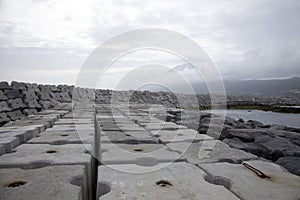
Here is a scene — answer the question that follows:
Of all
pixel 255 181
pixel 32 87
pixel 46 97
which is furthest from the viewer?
pixel 46 97

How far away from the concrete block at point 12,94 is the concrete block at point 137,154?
8053 millimetres

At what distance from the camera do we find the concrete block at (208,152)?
2549 millimetres

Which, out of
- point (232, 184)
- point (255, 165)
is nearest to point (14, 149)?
point (232, 184)

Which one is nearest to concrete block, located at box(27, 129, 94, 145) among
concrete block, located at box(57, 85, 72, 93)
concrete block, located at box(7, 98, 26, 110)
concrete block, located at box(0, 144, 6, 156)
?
concrete block, located at box(0, 144, 6, 156)

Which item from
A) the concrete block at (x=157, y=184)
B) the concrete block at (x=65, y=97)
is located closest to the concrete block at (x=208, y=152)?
the concrete block at (x=157, y=184)

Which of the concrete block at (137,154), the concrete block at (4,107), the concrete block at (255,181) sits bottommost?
the concrete block at (255,181)

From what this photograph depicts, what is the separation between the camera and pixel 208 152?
9.24 ft

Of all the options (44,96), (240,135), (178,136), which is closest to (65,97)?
(44,96)

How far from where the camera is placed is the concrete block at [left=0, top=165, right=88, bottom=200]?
5.42ft

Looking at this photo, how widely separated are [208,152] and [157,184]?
111 centimetres

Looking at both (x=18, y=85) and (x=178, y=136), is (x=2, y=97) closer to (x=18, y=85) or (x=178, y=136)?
(x=18, y=85)

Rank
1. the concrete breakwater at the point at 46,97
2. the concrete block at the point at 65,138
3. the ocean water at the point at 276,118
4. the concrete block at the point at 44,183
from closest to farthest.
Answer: the concrete block at the point at 44,183, the concrete block at the point at 65,138, the ocean water at the point at 276,118, the concrete breakwater at the point at 46,97

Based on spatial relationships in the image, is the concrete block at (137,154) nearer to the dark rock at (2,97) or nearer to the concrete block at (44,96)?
the dark rock at (2,97)

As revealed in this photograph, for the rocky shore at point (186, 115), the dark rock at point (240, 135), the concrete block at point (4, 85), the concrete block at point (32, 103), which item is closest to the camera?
the rocky shore at point (186, 115)
